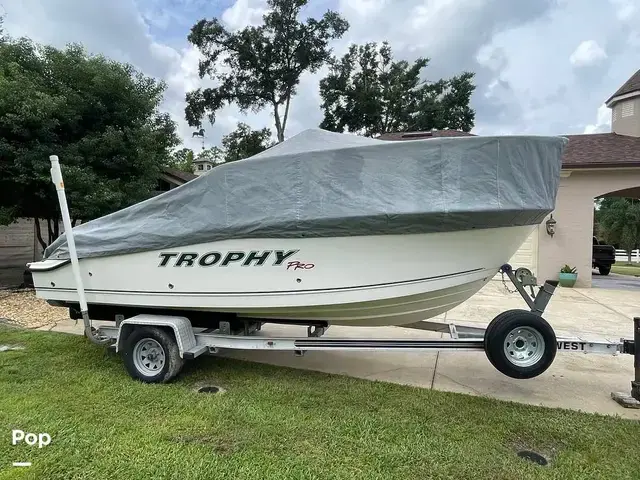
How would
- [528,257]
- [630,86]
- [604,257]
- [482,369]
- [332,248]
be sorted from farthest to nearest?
[604,257] < [630,86] < [528,257] < [482,369] < [332,248]

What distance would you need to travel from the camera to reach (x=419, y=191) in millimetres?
3404

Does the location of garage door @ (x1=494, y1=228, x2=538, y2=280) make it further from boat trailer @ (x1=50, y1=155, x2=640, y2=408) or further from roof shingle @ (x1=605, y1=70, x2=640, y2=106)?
boat trailer @ (x1=50, y1=155, x2=640, y2=408)

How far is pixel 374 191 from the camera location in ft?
11.4

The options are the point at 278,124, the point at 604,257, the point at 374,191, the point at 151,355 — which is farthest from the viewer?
the point at 278,124

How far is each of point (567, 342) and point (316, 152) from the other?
276cm

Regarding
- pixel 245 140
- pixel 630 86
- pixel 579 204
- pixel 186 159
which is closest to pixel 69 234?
pixel 579 204

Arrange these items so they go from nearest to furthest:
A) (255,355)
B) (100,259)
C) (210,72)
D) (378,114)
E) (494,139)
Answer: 1. (494,139)
2. (100,259)
3. (255,355)
4. (210,72)
5. (378,114)

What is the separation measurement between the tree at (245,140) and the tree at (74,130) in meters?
16.9

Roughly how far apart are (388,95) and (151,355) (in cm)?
2805

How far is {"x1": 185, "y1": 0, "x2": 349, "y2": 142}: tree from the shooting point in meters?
25.6

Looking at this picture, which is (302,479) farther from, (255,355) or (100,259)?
(100,259)

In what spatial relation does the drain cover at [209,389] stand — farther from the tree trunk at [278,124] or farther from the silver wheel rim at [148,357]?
the tree trunk at [278,124]

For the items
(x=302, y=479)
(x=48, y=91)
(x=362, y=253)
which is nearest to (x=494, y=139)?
(x=362, y=253)

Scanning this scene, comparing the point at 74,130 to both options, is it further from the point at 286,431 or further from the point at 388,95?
the point at 388,95
